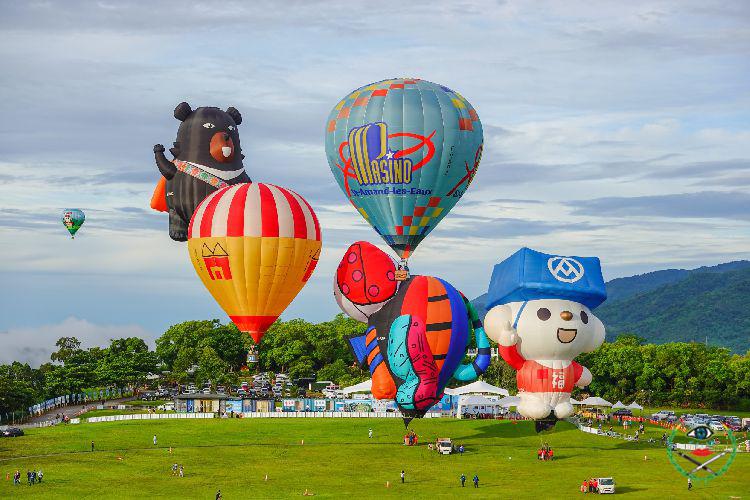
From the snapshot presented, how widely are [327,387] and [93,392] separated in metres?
22.1

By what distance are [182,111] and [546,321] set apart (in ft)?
73.6

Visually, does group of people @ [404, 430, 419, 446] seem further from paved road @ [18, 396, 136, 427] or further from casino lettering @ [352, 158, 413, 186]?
paved road @ [18, 396, 136, 427]

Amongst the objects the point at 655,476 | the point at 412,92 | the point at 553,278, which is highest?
the point at 412,92

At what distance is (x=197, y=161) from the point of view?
62.8 m

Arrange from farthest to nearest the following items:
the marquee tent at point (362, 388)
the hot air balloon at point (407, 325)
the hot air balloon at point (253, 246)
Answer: the marquee tent at point (362, 388) < the hot air balloon at point (253, 246) < the hot air balloon at point (407, 325)

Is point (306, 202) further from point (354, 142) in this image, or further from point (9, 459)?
point (9, 459)

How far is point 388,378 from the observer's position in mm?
59344

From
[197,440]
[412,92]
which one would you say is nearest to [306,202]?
[412,92]

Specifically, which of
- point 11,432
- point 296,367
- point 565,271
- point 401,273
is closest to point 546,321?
point 565,271

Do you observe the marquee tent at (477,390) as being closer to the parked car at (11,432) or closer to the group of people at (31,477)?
the parked car at (11,432)

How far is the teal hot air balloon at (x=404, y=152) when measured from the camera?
60344 millimetres

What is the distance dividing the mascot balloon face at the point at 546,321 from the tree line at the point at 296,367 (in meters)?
44.5

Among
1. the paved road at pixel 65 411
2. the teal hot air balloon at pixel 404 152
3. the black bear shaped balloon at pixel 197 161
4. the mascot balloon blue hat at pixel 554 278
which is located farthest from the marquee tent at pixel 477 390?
the mascot balloon blue hat at pixel 554 278

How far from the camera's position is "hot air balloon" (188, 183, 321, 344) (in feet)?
194
